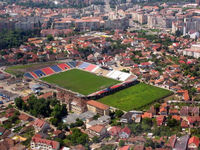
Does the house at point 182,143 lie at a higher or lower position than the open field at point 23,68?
lower

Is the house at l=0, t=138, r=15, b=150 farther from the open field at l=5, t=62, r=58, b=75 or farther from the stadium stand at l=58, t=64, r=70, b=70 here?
the stadium stand at l=58, t=64, r=70, b=70

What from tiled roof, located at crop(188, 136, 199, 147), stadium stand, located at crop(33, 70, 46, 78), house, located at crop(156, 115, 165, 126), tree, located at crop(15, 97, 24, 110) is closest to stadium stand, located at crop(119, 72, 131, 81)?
stadium stand, located at crop(33, 70, 46, 78)

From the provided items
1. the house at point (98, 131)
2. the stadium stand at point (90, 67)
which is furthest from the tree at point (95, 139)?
the stadium stand at point (90, 67)

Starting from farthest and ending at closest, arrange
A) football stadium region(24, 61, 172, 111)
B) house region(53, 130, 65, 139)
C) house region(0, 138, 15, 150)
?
1. football stadium region(24, 61, 172, 111)
2. house region(53, 130, 65, 139)
3. house region(0, 138, 15, 150)

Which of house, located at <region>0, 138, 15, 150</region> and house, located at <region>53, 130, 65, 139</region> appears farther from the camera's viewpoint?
house, located at <region>53, 130, 65, 139</region>

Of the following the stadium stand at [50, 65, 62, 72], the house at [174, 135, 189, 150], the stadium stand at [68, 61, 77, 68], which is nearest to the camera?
the house at [174, 135, 189, 150]

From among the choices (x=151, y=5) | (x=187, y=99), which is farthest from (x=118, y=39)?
(x=151, y=5)

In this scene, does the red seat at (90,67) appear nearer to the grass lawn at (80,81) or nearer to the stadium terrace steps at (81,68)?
the stadium terrace steps at (81,68)
